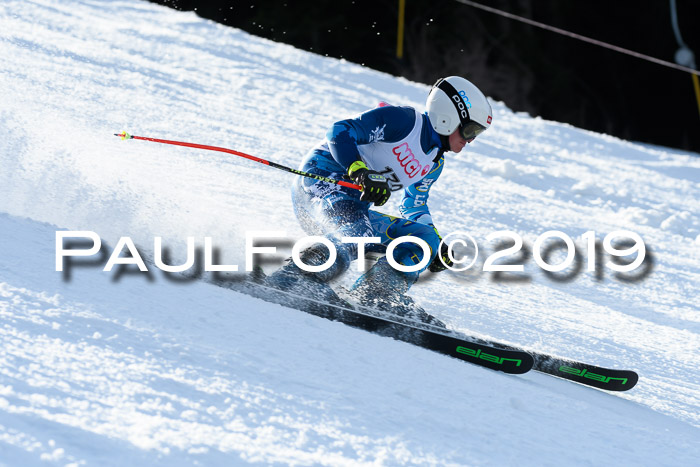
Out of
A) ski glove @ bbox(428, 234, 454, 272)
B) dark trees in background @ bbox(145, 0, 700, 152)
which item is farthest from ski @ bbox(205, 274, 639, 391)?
dark trees in background @ bbox(145, 0, 700, 152)

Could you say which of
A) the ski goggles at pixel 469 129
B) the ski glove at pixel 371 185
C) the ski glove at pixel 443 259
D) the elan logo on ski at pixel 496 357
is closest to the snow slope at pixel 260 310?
the elan logo on ski at pixel 496 357

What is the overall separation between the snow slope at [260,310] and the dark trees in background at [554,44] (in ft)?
26.7

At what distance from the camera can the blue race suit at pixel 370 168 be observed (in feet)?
12.2

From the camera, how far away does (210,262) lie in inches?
150

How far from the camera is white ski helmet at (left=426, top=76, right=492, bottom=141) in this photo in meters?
3.83

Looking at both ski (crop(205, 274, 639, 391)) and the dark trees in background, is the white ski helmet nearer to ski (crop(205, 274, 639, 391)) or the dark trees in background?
ski (crop(205, 274, 639, 391))

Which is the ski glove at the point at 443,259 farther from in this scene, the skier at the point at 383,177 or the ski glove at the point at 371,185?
the ski glove at the point at 371,185

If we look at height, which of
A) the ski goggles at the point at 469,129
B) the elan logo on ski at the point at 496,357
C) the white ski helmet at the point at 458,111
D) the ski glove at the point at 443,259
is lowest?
the elan logo on ski at the point at 496,357

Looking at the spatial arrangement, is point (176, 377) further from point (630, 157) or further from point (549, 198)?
point (630, 157)

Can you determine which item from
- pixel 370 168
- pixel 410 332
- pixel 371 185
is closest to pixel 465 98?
pixel 370 168

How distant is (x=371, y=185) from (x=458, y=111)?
2.01 ft

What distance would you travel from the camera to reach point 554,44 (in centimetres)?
1778

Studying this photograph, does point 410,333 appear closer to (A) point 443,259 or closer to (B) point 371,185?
(B) point 371,185

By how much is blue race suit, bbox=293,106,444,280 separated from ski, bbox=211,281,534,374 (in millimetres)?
321
